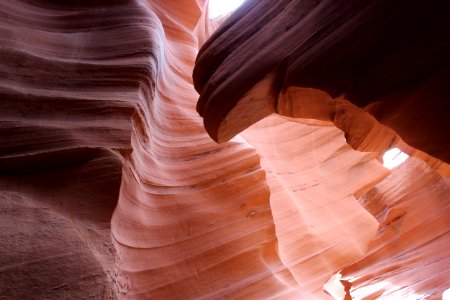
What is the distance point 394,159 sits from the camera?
6641 mm

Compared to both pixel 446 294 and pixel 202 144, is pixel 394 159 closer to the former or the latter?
pixel 446 294

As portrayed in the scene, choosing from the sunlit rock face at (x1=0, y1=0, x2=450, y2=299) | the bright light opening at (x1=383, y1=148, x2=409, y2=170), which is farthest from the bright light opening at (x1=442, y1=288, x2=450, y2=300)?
the bright light opening at (x1=383, y1=148, x2=409, y2=170)

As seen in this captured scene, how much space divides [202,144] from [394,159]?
3782 mm

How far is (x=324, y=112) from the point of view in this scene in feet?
7.65

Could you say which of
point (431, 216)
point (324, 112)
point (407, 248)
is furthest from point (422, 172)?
point (324, 112)

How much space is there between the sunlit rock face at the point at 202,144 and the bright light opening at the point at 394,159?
0.79 meters

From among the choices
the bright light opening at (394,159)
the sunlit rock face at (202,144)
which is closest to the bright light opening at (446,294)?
the sunlit rock face at (202,144)

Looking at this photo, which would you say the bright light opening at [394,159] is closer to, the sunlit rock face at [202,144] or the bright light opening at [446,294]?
the sunlit rock face at [202,144]

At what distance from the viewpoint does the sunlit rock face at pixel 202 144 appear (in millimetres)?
1949

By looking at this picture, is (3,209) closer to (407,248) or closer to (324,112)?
(324,112)

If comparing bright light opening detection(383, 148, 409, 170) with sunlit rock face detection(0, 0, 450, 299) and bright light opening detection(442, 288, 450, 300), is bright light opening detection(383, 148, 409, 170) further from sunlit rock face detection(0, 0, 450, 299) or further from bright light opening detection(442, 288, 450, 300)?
bright light opening detection(442, 288, 450, 300)

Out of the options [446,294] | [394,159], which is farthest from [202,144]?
[394,159]

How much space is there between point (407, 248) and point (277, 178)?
1.84 m

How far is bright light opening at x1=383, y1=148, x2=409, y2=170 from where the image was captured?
21.1 ft
